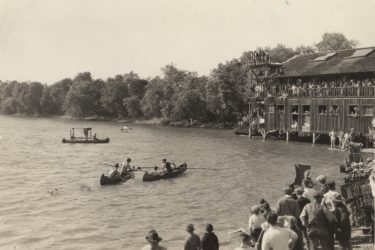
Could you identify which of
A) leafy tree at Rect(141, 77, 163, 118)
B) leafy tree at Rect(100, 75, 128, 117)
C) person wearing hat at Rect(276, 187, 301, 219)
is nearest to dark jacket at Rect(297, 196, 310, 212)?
person wearing hat at Rect(276, 187, 301, 219)

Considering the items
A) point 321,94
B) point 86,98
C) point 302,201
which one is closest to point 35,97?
point 86,98

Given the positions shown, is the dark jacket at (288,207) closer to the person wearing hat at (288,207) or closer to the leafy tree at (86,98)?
the person wearing hat at (288,207)

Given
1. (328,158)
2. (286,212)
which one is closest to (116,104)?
(328,158)

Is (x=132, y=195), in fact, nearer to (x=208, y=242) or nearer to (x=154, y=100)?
(x=208, y=242)

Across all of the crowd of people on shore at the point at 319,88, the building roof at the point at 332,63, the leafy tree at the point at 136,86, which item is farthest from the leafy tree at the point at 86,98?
the crowd of people on shore at the point at 319,88

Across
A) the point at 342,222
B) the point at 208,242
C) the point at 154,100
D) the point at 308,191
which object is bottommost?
the point at 208,242

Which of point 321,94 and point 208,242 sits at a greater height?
point 321,94
